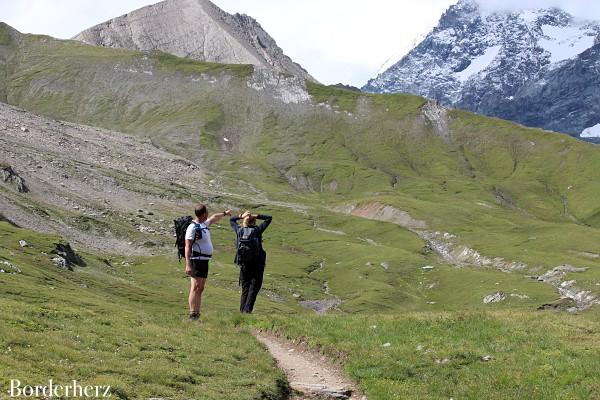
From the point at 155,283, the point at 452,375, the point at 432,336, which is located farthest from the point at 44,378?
the point at 155,283

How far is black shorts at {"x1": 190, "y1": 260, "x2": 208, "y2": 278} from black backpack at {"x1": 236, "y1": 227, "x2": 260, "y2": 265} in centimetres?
275

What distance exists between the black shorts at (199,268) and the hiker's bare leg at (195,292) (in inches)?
14.5

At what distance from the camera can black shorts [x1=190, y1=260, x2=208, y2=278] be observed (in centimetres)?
2988

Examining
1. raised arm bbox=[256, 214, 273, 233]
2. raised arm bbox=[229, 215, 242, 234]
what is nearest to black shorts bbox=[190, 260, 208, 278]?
raised arm bbox=[229, 215, 242, 234]

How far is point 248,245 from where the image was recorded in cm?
3244

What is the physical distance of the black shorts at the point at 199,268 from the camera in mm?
29875

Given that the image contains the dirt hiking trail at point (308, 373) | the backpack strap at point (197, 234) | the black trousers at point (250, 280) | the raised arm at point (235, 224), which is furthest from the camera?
the black trousers at point (250, 280)

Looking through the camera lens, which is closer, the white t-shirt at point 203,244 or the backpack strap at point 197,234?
the backpack strap at point 197,234

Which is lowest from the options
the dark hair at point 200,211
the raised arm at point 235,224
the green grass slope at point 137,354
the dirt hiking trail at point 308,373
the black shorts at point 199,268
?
the dirt hiking trail at point 308,373

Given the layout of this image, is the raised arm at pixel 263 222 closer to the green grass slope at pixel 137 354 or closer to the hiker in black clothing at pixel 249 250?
the hiker in black clothing at pixel 249 250

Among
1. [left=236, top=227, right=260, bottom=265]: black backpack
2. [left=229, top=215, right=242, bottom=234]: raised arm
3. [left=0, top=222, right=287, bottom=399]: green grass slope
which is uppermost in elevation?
[left=229, top=215, right=242, bottom=234]: raised arm

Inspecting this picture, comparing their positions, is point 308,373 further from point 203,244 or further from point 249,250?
point 249,250

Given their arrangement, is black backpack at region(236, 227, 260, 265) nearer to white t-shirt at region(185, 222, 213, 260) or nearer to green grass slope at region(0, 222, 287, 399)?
white t-shirt at region(185, 222, 213, 260)

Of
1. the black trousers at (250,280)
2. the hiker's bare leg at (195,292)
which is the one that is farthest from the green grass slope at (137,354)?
the black trousers at (250,280)
